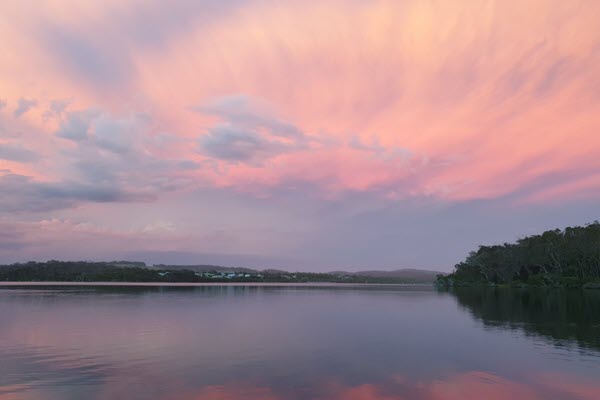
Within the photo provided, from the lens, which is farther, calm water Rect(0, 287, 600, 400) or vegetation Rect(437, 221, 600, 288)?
vegetation Rect(437, 221, 600, 288)

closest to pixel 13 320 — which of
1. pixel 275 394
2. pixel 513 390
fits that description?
pixel 275 394

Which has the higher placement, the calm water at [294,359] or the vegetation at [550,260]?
the vegetation at [550,260]

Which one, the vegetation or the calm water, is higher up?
the vegetation

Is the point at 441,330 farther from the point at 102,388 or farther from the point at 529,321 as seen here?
the point at 102,388

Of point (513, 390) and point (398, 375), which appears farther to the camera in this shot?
point (398, 375)

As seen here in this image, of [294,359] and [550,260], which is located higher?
[550,260]

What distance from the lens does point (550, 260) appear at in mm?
128250

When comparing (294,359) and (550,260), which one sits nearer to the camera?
(294,359)

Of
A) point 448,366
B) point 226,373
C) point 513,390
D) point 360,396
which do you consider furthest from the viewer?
point 448,366

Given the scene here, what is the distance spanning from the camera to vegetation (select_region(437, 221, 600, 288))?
114062mm

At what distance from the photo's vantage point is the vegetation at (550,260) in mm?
114062

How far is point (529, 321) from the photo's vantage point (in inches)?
1812

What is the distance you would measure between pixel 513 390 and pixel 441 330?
72.1 feet

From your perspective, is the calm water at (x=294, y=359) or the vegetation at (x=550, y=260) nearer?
the calm water at (x=294, y=359)
